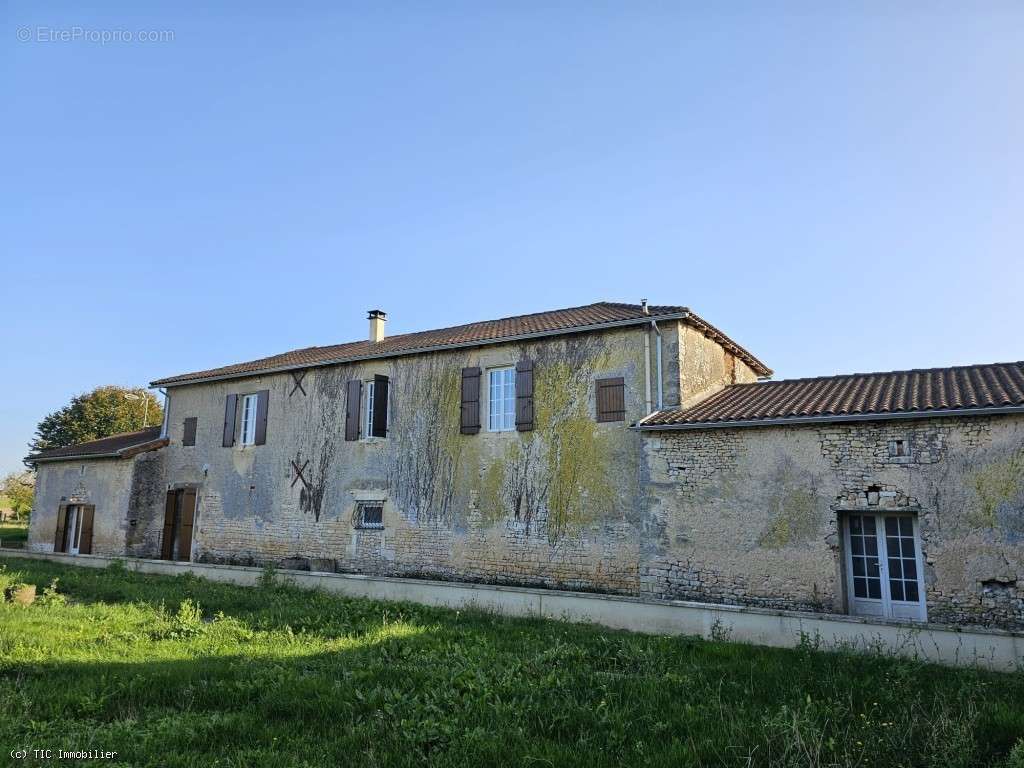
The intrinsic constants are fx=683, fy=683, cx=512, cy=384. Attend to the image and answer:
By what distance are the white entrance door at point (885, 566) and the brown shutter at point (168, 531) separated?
16.8 meters

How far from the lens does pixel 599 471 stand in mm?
12391

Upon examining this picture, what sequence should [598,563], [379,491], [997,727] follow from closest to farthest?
1. [997,727]
2. [598,563]
3. [379,491]

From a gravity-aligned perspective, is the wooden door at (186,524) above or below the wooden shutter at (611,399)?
below

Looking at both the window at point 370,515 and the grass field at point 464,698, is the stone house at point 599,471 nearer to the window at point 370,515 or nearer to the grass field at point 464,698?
the window at point 370,515

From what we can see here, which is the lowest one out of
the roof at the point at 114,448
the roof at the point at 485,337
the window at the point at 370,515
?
the window at the point at 370,515

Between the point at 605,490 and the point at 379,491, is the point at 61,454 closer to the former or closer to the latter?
the point at 379,491

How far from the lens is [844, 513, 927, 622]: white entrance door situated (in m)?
9.64

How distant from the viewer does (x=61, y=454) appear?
20.8 m

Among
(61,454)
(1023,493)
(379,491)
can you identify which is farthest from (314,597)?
(61,454)

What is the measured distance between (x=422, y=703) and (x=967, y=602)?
7.53 m

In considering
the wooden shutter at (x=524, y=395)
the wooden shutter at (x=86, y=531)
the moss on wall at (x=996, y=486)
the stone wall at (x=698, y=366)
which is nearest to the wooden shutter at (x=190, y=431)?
the wooden shutter at (x=86, y=531)

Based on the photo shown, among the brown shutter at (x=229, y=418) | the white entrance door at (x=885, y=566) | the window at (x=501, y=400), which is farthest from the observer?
the brown shutter at (x=229, y=418)

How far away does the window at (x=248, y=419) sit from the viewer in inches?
702

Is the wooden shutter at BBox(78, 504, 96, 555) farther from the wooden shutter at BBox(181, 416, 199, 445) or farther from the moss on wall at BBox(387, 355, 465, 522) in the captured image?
the moss on wall at BBox(387, 355, 465, 522)
